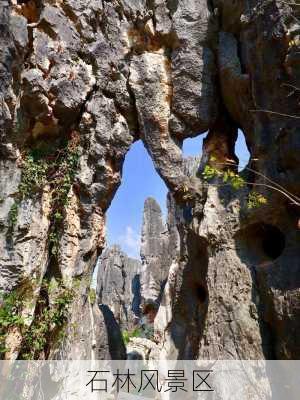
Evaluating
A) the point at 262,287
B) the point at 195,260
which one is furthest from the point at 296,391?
the point at 195,260

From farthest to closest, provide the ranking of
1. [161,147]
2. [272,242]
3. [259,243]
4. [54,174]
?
[161,147]
[272,242]
[259,243]
[54,174]

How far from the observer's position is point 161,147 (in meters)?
9.45

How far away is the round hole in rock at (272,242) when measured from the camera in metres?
8.14

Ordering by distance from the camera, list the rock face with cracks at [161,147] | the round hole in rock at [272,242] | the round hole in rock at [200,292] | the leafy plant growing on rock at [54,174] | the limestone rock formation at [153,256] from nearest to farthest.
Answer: the rock face with cracks at [161,147]
the leafy plant growing on rock at [54,174]
the round hole in rock at [272,242]
the round hole in rock at [200,292]
the limestone rock formation at [153,256]

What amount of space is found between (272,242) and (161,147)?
12.0 feet

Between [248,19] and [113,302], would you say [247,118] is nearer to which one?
[248,19]

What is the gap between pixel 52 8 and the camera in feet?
26.9

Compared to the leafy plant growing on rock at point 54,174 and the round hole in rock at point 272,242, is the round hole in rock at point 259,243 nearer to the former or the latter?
the round hole in rock at point 272,242

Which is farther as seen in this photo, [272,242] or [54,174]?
[272,242]

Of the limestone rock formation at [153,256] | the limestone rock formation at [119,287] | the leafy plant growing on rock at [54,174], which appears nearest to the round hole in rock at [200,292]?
the leafy plant growing on rock at [54,174]

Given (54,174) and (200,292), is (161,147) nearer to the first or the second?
(54,174)

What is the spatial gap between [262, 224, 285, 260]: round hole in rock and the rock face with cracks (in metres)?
0.05

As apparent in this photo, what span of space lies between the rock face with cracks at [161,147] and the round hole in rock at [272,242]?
0.05 m

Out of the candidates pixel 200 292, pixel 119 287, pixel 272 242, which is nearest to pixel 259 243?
pixel 272 242
